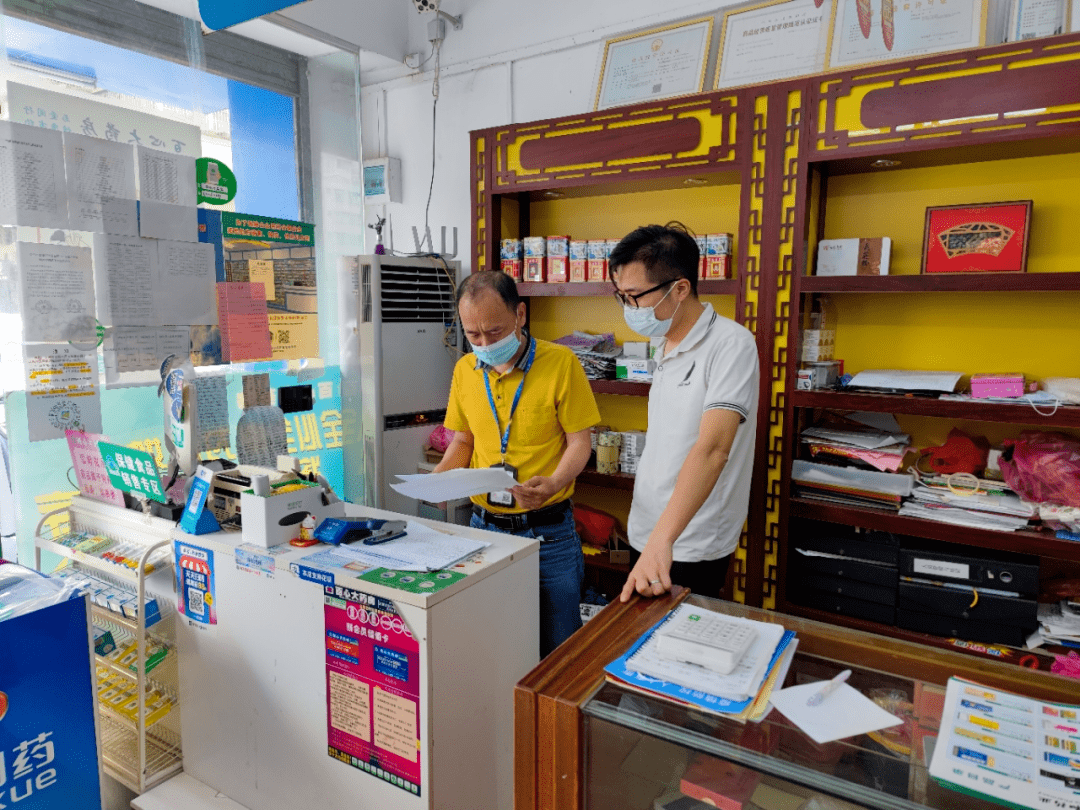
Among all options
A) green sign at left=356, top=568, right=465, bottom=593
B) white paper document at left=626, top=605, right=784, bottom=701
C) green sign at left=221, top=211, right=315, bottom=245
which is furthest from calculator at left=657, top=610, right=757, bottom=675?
green sign at left=221, top=211, right=315, bottom=245

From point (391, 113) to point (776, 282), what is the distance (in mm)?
2671

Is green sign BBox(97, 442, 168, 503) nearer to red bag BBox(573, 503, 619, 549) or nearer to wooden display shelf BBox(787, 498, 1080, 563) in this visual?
red bag BBox(573, 503, 619, 549)

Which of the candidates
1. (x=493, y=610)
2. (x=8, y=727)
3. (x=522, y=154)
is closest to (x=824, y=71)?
(x=522, y=154)

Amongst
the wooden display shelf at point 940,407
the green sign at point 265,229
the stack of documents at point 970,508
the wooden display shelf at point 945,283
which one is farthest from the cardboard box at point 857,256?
the green sign at point 265,229

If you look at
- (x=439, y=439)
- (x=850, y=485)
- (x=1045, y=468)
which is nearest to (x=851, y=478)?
(x=850, y=485)

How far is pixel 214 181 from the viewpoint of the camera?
2969 mm

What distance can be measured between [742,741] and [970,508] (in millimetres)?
2004

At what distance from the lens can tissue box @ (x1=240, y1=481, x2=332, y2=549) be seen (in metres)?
1.76

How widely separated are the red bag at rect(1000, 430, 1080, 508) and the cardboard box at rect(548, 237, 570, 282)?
6.32ft

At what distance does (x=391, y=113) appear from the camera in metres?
4.17

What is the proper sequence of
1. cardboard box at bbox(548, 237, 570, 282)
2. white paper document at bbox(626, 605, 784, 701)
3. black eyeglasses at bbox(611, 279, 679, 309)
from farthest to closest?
cardboard box at bbox(548, 237, 570, 282) → black eyeglasses at bbox(611, 279, 679, 309) → white paper document at bbox(626, 605, 784, 701)

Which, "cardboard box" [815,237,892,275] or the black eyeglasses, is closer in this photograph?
the black eyeglasses

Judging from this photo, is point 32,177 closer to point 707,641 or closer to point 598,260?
point 598,260

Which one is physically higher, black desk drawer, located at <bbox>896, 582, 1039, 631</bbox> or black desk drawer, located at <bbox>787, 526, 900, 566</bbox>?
black desk drawer, located at <bbox>787, 526, 900, 566</bbox>
